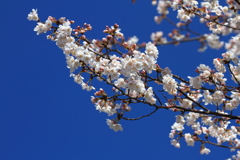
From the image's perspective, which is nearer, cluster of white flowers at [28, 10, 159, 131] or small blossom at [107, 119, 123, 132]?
cluster of white flowers at [28, 10, 159, 131]

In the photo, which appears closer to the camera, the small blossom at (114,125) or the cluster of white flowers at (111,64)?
the cluster of white flowers at (111,64)

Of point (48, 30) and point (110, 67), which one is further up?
point (48, 30)

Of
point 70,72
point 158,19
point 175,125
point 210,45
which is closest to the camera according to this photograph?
point 210,45

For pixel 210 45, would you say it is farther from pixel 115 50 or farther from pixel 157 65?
pixel 115 50

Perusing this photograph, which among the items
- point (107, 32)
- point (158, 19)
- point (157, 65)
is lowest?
point (158, 19)

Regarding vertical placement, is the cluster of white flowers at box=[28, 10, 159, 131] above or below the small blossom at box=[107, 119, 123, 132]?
above

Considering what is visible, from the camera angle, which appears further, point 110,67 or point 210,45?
point 110,67

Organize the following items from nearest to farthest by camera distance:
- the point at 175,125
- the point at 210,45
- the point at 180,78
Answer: the point at 210,45 < the point at 180,78 < the point at 175,125

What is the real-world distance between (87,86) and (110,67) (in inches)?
39.2

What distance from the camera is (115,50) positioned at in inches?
229

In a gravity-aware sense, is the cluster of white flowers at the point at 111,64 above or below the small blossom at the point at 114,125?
above

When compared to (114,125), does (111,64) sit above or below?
above

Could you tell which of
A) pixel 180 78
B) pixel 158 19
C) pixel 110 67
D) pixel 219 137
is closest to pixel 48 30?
pixel 110 67

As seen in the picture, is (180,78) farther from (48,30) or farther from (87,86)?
(48,30)
